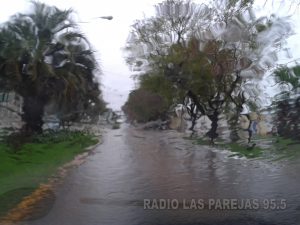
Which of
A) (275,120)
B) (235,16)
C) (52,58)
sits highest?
(235,16)

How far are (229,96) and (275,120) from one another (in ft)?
23.7

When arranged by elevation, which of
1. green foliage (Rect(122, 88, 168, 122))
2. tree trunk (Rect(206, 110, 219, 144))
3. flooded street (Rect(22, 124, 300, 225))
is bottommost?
flooded street (Rect(22, 124, 300, 225))

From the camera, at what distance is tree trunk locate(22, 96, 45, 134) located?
24453 mm

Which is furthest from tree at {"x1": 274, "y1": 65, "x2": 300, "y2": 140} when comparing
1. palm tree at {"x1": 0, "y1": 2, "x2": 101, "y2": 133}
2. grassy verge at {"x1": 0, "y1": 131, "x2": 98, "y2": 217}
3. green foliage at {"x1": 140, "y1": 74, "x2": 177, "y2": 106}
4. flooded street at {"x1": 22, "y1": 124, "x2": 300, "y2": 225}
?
green foliage at {"x1": 140, "y1": 74, "x2": 177, "y2": 106}

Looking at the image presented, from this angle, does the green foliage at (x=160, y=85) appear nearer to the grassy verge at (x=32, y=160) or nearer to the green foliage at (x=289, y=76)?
the grassy verge at (x=32, y=160)

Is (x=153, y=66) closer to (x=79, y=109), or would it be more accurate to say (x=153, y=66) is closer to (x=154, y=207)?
(x=79, y=109)

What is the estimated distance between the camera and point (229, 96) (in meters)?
29.4

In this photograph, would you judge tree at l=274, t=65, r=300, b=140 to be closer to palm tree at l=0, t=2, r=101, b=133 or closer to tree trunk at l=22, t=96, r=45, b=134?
palm tree at l=0, t=2, r=101, b=133

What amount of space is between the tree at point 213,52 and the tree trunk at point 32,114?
8.52 metres

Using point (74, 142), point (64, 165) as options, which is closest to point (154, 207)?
point (64, 165)

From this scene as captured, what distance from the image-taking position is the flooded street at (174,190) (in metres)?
8.73

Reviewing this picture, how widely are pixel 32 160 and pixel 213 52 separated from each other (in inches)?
568

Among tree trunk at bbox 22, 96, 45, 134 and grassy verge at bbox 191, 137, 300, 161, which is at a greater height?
tree trunk at bbox 22, 96, 45, 134

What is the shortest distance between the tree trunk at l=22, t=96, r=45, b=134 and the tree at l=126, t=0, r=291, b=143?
28.0 feet
